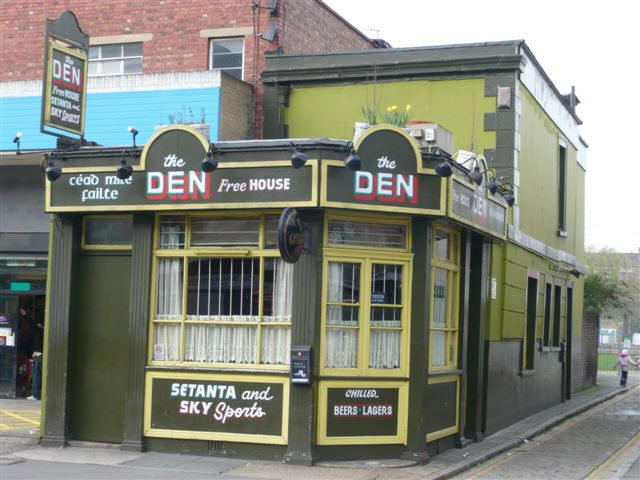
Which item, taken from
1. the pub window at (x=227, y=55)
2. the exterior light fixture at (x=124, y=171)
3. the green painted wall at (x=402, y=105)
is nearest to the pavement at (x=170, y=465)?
the exterior light fixture at (x=124, y=171)

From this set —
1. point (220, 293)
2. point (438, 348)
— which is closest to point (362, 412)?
point (438, 348)

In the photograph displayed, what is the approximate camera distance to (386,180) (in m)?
12.2

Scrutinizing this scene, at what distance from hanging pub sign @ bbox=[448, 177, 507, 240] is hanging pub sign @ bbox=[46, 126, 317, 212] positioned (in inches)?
86.8

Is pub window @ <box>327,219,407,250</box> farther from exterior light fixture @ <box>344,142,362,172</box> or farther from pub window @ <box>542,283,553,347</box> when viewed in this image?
pub window @ <box>542,283,553,347</box>

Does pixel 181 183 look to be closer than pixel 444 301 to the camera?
Yes

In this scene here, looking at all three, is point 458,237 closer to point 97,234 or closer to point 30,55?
point 97,234

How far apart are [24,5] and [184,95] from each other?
6061 millimetres

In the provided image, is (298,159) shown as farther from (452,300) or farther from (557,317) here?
(557,317)

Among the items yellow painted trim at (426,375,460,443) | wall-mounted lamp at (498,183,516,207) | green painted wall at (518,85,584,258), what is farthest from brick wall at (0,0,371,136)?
yellow painted trim at (426,375,460,443)

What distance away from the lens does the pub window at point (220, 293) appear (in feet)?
41.1

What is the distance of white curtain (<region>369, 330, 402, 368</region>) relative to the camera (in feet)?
41.3

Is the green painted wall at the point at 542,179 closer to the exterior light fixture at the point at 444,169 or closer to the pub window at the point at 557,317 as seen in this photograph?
the pub window at the point at 557,317

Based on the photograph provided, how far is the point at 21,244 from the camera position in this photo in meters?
19.5

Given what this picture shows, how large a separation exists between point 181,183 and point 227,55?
7904 mm
